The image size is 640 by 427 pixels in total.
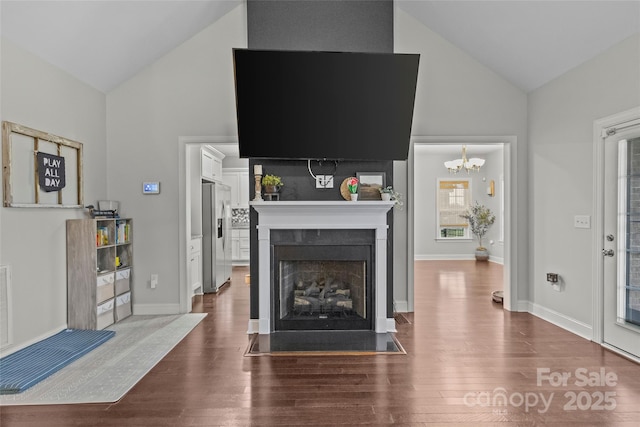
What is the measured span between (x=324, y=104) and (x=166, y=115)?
7.32ft

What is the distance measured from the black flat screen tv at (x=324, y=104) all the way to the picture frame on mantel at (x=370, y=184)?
9.4 inches

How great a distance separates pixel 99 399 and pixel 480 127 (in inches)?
184

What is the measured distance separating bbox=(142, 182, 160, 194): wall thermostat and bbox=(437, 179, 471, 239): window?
714 centimetres

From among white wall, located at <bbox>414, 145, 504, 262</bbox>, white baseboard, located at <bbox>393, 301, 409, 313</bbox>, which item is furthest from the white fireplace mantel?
white wall, located at <bbox>414, 145, 504, 262</bbox>

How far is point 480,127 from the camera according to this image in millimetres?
4906

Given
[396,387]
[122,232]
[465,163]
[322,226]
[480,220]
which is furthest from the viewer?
[480,220]

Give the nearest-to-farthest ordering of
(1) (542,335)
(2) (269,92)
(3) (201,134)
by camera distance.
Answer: (2) (269,92) → (1) (542,335) → (3) (201,134)

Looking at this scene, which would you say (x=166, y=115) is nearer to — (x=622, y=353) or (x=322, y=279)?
(x=322, y=279)

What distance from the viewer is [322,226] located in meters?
3.95

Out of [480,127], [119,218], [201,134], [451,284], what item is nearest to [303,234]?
[201,134]

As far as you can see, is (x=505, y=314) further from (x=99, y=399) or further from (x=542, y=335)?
(x=99, y=399)

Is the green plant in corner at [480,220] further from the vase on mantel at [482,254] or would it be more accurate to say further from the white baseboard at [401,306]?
the white baseboard at [401,306]

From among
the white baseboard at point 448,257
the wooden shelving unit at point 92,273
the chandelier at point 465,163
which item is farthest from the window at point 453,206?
the wooden shelving unit at point 92,273

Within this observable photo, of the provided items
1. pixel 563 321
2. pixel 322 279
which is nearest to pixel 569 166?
pixel 563 321
